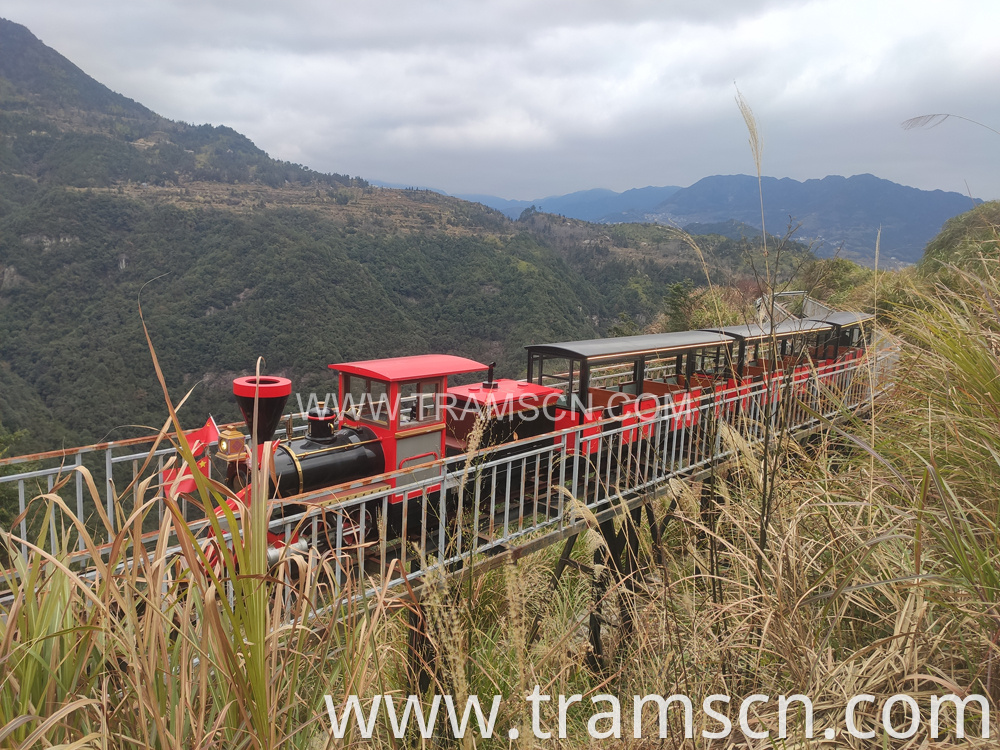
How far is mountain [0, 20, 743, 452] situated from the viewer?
112 ft

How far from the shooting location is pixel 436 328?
44.4 m

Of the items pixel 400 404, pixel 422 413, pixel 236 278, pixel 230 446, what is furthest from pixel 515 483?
→ pixel 236 278

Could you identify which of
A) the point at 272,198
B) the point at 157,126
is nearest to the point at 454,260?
the point at 272,198

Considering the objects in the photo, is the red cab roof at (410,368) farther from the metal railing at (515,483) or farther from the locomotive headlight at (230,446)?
the locomotive headlight at (230,446)

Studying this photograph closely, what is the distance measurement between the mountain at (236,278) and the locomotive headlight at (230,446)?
18.4 meters

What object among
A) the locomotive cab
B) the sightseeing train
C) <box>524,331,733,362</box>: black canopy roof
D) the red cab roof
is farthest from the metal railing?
the red cab roof

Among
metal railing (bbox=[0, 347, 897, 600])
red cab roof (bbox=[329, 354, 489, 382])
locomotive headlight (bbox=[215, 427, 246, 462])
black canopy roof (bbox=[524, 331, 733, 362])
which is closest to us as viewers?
metal railing (bbox=[0, 347, 897, 600])

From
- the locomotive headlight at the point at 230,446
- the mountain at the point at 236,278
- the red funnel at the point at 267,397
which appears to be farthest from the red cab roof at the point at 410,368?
the mountain at the point at 236,278

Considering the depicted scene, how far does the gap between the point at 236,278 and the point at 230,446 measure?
4310 centimetres

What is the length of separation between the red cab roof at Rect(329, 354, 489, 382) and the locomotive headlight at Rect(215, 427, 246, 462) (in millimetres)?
1083

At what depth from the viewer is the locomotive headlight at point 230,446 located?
5129 mm

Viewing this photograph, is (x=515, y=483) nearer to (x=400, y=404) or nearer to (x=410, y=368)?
(x=400, y=404)

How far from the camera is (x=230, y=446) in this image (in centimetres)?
527

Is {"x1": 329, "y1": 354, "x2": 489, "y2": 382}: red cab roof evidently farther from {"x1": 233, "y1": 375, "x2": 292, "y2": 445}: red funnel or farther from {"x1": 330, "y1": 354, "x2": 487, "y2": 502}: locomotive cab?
{"x1": 233, "y1": 375, "x2": 292, "y2": 445}: red funnel
